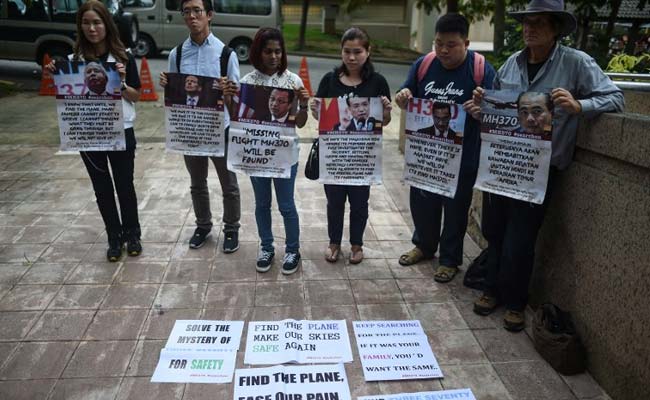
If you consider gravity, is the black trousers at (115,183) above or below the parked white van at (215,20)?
below

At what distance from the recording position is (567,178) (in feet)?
10.2

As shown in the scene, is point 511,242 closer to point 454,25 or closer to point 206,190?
point 454,25

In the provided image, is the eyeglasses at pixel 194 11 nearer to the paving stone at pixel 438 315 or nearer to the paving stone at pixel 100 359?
the paving stone at pixel 100 359

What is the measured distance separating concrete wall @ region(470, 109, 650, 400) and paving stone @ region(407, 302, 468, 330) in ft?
2.11

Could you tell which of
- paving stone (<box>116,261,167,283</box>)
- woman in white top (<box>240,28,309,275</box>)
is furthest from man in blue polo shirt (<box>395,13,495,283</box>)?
paving stone (<box>116,261,167,283</box>)

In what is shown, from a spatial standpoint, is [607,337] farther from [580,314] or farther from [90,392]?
[90,392]

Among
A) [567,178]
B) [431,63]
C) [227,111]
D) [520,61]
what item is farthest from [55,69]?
[567,178]

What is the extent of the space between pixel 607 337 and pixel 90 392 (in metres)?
2.76

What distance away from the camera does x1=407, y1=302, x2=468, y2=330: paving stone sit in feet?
11.1

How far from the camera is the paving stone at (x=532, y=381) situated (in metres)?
2.77

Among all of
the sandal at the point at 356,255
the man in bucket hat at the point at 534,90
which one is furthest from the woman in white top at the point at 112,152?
the man in bucket hat at the point at 534,90

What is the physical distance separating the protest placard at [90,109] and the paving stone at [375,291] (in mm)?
2050

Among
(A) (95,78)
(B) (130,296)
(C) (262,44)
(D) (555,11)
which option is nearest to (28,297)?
(B) (130,296)

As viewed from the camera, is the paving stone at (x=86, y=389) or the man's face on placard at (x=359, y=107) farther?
the man's face on placard at (x=359, y=107)
